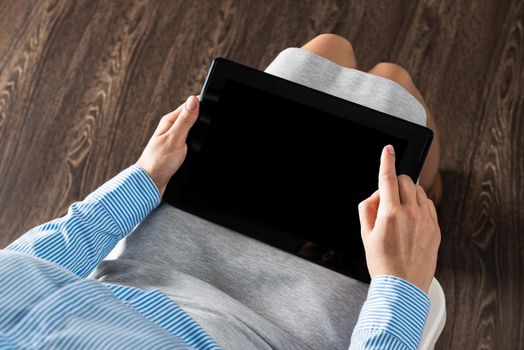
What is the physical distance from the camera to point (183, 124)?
0.88 meters

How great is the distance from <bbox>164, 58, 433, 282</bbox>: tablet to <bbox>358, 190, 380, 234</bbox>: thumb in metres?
0.03

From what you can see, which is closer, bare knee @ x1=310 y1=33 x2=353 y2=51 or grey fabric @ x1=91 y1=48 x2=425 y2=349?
grey fabric @ x1=91 y1=48 x2=425 y2=349

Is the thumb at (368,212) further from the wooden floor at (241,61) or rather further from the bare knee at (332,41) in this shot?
the wooden floor at (241,61)

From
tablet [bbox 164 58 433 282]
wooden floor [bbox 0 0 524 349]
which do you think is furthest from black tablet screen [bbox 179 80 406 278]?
wooden floor [bbox 0 0 524 349]

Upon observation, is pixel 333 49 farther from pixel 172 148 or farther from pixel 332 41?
pixel 172 148

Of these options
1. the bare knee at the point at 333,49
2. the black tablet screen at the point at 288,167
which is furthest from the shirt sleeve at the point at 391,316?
the bare knee at the point at 333,49

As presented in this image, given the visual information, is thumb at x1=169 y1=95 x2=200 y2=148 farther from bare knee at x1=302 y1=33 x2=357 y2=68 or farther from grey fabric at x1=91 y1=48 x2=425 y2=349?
bare knee at x1=302 y1=33 x2=357 y2=68

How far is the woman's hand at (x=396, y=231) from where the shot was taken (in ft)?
2.56

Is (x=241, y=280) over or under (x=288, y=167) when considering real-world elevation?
under

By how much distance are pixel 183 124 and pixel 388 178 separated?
Result: 32 centimetres

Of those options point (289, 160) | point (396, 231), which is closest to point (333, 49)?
point (289, 160)

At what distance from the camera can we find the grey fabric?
791mm

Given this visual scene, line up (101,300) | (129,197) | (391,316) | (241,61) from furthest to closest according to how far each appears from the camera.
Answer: (241,61) < (129,197) < (391,316) < (101,300)

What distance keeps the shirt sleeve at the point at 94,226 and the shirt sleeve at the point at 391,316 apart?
36 centimetres
